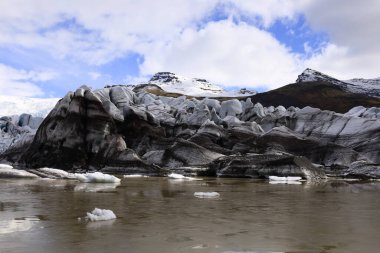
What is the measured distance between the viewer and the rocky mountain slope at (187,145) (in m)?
33.6

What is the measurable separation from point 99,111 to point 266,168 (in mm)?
17334

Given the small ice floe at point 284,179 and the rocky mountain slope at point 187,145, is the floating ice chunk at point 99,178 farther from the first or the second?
the small ice floe at point 284,179

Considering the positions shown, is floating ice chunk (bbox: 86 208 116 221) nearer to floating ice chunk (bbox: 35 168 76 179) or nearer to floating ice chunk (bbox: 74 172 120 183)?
floating ice chunk (bbox: 74 172 120 183)

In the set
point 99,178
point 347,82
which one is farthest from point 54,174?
point 347,82

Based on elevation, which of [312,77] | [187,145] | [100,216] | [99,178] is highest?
[312,77]

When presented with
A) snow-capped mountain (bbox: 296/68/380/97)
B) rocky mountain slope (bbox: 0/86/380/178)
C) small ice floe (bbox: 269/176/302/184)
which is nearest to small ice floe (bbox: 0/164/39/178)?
rocky mountain slope (bbox: 0/86/380/178)

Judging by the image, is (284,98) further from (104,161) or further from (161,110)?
(104,161)

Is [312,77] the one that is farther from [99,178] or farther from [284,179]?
[99,178]

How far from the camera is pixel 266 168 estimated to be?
31125 mm

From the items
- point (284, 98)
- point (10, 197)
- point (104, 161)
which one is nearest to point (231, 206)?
point (10, 197)

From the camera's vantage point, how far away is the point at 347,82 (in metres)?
174

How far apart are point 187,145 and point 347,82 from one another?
14995cm

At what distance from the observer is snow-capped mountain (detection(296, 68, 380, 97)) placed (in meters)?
156

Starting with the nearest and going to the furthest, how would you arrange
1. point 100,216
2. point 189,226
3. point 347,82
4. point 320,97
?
point 189,226 < point 100,216 < point 320,97 < point 347,82
